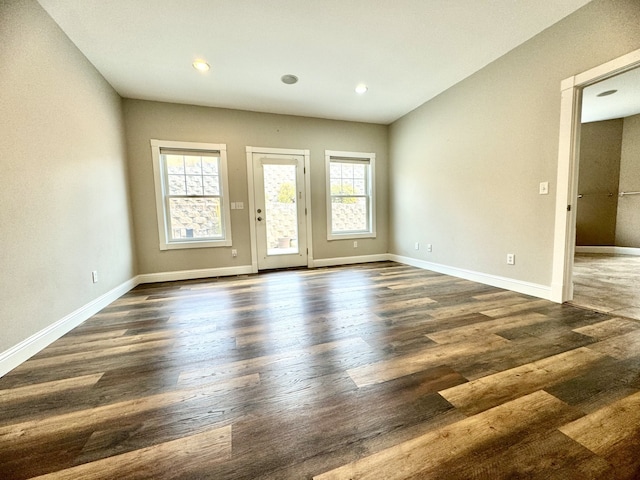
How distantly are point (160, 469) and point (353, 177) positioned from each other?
4.64 m

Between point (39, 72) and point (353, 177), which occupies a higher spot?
point (39, 72)

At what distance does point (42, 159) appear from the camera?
2.01 m

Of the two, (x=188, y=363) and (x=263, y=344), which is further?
(x=263, y=344)

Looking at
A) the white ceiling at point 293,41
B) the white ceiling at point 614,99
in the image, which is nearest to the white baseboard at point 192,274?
the white ceiling at point 293,41

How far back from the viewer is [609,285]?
300 cm

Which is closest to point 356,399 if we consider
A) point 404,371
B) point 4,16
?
point 404,371

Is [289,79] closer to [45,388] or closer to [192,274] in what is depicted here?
[192,274]

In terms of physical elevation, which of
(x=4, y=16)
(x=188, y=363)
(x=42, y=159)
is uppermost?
(x=4, y=16)

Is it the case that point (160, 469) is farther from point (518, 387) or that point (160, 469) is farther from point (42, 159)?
point (42, 159)

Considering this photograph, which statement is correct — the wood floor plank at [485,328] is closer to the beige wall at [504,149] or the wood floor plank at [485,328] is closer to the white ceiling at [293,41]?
the beige wall at [504,149]

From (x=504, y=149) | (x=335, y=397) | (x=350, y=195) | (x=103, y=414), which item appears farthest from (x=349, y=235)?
(x=103, y=414)

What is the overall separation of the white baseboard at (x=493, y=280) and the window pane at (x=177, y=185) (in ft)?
→ 13.1

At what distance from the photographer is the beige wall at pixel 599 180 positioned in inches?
203

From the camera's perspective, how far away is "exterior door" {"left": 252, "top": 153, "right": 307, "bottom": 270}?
428 cm
